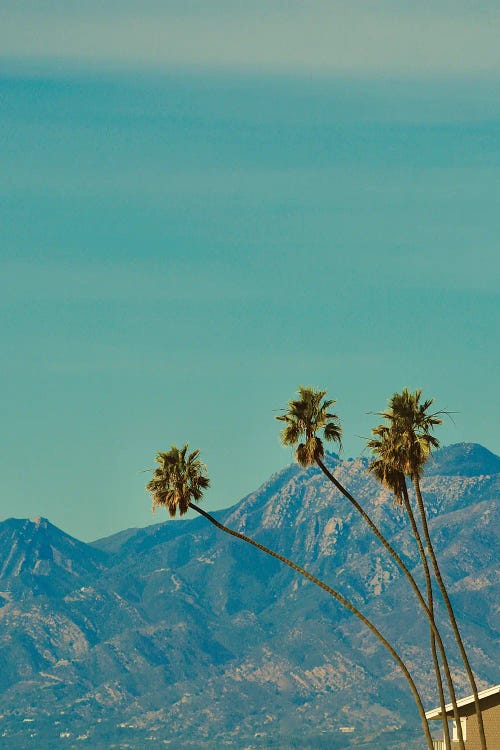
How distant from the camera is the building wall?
81750 millimetres

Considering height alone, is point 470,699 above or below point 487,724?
above

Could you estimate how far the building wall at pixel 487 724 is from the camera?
3219 inches

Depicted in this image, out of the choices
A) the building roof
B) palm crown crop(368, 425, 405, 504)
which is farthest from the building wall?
palm crown crop(368, 425, 405, 504)

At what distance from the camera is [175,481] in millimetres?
78250

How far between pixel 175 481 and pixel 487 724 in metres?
23.2

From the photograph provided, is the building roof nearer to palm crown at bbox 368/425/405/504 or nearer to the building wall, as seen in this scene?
the building wall

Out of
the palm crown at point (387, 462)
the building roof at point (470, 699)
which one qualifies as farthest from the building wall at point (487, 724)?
the palm crown at point (387, 462)

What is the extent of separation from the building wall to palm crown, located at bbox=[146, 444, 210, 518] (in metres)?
20.5

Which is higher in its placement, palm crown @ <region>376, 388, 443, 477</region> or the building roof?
palm crown @ <region>376, 388, 443, 477</region>

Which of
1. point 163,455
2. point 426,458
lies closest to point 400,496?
point 426,458

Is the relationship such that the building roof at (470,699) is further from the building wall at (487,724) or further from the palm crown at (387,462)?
the palm crown at (387,462)

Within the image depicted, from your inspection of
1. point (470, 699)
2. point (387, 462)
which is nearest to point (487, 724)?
point (470, 699)

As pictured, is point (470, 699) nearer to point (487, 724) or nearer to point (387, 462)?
point (487, 724)

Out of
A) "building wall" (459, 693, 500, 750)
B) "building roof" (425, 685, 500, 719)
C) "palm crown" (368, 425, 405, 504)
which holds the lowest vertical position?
"building wall" (459, 693, 500, 750)
